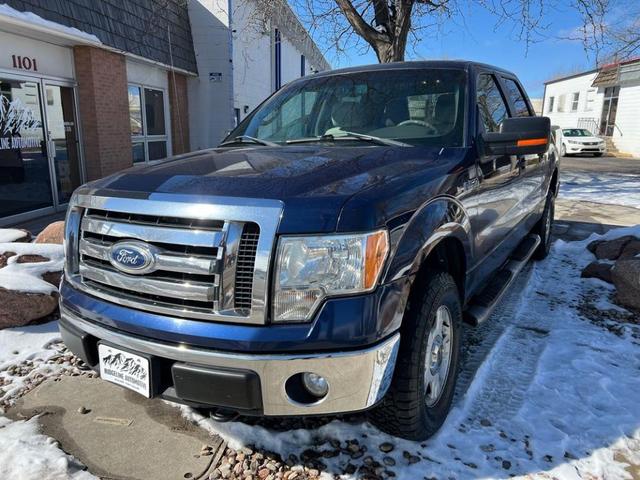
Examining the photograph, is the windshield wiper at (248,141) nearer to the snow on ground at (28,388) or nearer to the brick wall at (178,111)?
the snow on ground at (28,388)

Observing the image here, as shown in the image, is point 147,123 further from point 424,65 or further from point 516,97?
point 424,65

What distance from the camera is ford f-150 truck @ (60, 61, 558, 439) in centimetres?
182

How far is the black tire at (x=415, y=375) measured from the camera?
209cm

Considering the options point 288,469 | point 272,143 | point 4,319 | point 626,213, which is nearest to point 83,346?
point 288,469

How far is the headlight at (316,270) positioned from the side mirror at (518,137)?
1395 millimetres

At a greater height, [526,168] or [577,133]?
[577,133]

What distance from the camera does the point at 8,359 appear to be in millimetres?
3258

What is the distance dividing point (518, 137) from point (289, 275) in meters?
1.74

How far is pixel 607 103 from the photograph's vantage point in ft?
91.0

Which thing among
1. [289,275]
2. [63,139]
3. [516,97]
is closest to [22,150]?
[63,139]

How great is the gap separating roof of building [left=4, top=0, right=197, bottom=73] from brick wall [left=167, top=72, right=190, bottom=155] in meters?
0.44

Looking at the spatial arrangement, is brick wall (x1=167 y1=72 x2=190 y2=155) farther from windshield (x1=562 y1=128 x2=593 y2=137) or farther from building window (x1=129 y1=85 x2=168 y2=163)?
windshield (x1=562 y1=128 x2=593 y2=137)

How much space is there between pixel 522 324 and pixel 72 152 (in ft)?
26.7

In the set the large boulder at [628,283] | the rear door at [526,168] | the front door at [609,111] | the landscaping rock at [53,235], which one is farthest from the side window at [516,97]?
the front door at [609,111]
